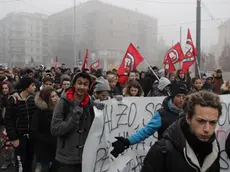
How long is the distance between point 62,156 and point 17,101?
1.38 m

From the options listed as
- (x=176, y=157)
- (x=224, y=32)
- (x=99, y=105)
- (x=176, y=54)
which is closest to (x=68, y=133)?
(x=99, y=105)

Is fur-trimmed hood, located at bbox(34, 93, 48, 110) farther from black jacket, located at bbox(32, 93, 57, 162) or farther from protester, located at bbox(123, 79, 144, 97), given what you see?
protester, located at bbox(123, 79, 144, 97)

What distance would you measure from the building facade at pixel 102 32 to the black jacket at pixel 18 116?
47010 mm

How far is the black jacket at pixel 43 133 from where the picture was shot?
132 inches

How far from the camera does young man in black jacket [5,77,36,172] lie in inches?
139

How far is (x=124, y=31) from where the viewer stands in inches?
2425

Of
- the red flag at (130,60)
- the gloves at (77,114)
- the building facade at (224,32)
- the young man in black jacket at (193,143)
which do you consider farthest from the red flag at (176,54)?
the building facade at (224,32)

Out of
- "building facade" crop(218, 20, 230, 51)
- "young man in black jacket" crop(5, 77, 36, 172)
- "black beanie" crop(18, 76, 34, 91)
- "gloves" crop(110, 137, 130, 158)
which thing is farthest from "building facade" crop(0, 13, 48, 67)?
"gloves" crop(110, 137, 130, 158)

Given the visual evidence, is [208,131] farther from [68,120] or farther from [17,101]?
[17,101]

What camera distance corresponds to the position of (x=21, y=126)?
3590mm

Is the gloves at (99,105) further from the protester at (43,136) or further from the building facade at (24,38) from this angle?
the building facade at (24,38)

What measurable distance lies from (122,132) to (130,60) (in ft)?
12.7

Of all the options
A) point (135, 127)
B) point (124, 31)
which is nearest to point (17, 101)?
point (135, 127)

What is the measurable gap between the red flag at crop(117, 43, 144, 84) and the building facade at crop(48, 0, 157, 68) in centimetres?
4367
